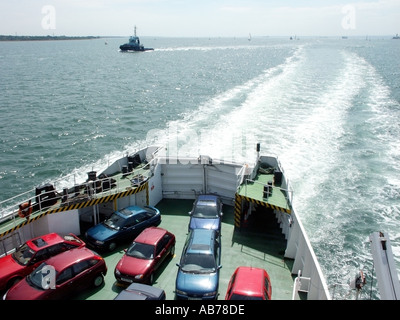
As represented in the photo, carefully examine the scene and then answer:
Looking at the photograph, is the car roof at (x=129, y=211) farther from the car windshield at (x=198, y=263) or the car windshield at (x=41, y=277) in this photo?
the car windshield at (x=41, y=277)

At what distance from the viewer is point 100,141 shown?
110ft

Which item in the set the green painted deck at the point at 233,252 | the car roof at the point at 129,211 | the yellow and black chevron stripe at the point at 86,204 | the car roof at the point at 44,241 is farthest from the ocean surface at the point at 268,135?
the car roof at the point at 44,241

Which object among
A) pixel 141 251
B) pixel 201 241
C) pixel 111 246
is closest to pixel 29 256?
pixel 111 246

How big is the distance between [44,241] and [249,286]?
618cm

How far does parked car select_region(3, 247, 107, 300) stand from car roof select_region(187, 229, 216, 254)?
268cm

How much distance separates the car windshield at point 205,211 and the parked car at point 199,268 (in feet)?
4.86

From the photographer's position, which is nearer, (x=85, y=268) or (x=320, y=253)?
(x=85, y=268)

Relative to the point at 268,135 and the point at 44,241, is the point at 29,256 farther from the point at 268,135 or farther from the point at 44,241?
the point at 268,135

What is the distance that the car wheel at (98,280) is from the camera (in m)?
10.3

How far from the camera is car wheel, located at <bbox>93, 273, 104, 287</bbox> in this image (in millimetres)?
10258

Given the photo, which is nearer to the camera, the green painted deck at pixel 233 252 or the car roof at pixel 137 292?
the car roof at pixel 137 292
